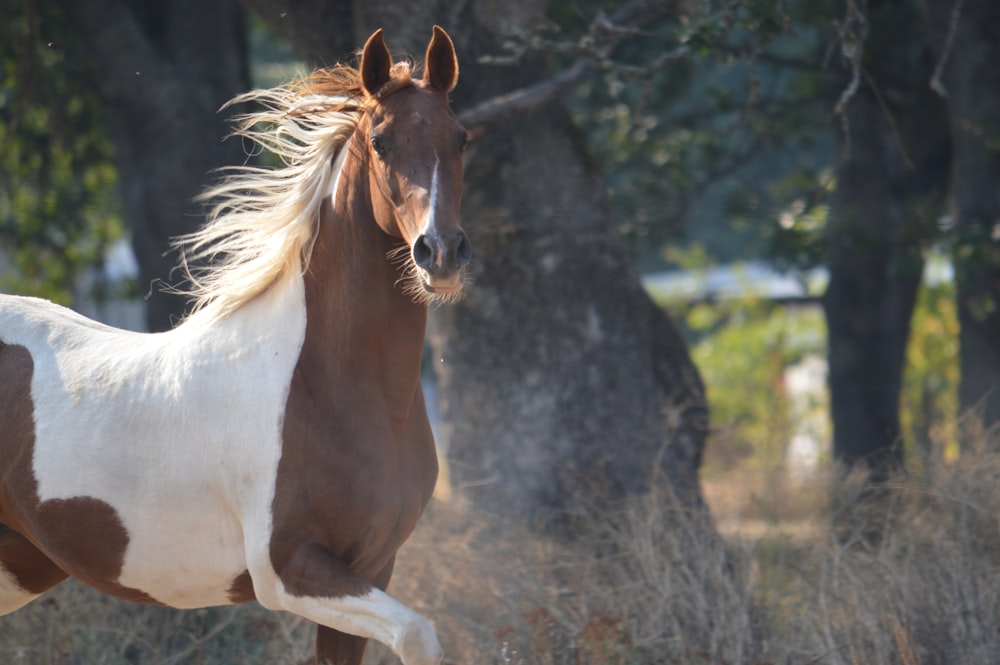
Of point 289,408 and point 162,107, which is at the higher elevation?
point 162,107

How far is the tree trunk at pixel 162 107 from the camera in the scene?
7.71m

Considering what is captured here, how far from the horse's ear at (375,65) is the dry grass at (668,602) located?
213 centimetres

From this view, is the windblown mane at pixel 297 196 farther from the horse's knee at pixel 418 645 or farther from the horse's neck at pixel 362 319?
the horse's knee at pixel 418 645

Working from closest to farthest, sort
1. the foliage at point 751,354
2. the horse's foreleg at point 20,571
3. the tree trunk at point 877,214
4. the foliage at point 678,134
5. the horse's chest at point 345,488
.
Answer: the horse's chest at point 345,488, the horse's foreleg at point 20,571, the tree trunk at point 877,214, the foliage at point 678,134, the foliage at point 751,354

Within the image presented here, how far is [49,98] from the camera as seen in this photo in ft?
24.6

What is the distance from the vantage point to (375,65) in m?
3.60

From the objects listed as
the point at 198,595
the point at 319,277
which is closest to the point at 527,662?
the point at 198,595

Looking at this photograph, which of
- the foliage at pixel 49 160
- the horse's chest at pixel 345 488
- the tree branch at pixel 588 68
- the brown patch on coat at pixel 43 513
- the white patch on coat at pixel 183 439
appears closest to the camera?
the horse's chest at pixel 345 488

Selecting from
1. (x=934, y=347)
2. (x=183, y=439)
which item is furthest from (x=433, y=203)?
(x=934, y=347)

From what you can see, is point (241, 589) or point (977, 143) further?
point (977, 143)

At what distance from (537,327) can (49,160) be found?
5.26 metres

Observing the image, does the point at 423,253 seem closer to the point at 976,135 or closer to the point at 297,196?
the point at 297,196

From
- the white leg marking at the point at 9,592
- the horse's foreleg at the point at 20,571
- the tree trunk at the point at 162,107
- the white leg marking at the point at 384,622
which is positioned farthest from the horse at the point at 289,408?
the tree trunk at the point at 162,107

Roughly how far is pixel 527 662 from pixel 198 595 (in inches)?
56.1
